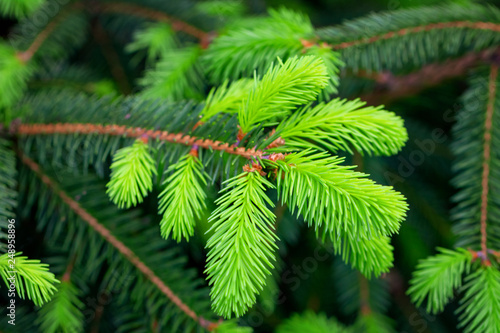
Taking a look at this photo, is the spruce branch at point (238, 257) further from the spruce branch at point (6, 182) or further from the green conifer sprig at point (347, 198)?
the spruce branch at point (6, 182)

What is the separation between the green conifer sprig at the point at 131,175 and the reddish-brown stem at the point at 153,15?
466 millimetres

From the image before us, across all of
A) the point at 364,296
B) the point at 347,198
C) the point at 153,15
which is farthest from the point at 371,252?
the point at 153,15

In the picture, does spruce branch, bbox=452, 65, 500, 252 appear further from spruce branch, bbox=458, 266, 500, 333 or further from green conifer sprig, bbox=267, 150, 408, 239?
green conifer sprig, bbox=267, 150, 408, 239

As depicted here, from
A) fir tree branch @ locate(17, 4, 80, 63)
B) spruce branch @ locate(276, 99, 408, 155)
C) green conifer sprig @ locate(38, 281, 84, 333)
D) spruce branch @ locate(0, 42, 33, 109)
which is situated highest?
fir tree branch @ locate(17, 4, 80, 63)

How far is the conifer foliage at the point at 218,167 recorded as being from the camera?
562 millimetres

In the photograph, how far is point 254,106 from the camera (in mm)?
596

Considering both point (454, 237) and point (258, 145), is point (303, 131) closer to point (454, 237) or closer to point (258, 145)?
point (258, 145)

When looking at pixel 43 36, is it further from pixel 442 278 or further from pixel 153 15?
pixel 442 278

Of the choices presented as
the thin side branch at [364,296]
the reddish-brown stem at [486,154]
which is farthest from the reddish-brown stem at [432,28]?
the thin side branch at [364,296]

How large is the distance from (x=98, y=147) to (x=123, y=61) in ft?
2.04

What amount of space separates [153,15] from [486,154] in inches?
37.3

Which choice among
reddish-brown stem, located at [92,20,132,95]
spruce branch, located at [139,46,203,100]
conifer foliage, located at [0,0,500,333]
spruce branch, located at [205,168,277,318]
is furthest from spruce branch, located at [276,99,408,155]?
reddish-brown stem, located at [92,20,132,95]

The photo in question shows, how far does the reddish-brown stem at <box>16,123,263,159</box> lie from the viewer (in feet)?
2.06

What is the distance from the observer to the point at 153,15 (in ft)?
3.61
